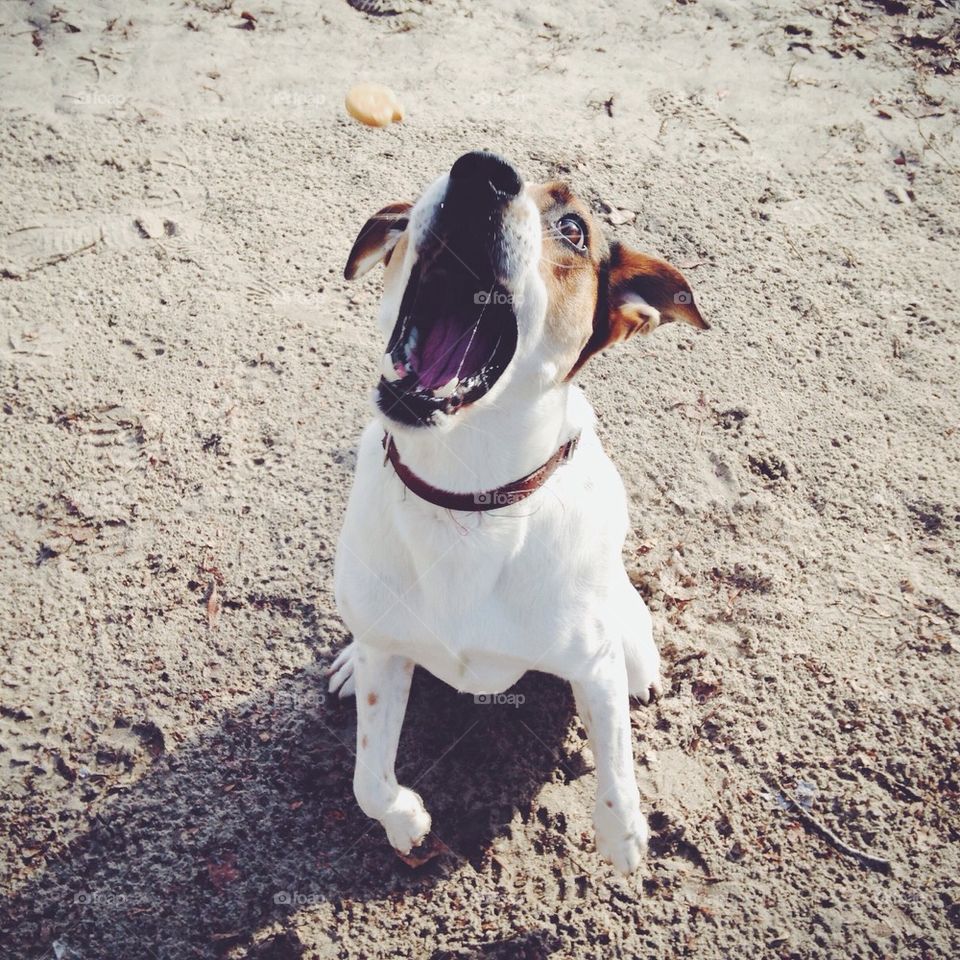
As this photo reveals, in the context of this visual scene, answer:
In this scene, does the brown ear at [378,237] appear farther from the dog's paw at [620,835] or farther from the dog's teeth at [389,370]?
the dog's paw at [620,835]

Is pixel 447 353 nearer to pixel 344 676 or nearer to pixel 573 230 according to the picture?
pixel 573 230

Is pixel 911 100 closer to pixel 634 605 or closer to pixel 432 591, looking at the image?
pixel 634 605

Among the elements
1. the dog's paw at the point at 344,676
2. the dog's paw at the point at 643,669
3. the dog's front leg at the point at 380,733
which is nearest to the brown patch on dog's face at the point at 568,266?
the dog's front leg at the point at 380,733

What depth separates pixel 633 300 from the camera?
2.47m

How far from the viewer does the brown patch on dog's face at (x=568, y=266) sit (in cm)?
226

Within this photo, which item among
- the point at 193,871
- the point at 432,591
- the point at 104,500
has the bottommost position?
the point at 193,871

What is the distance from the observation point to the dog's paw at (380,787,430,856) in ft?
9.08

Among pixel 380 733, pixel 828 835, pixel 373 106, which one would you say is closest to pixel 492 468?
pixel 380 733

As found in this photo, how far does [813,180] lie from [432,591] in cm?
424

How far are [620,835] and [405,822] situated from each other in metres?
0.72

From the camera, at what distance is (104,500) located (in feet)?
12.4

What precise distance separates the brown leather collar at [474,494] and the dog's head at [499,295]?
0.22 m

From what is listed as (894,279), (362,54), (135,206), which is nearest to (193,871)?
(135,206)

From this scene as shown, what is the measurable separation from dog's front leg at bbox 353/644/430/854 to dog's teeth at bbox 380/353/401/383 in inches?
37.6
